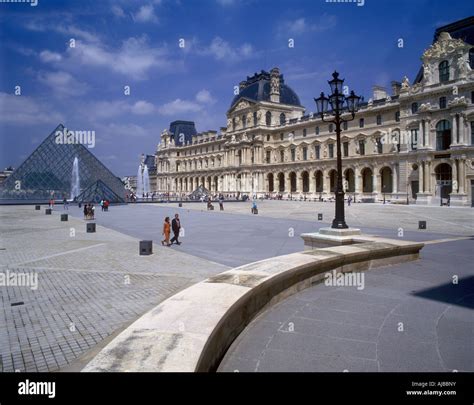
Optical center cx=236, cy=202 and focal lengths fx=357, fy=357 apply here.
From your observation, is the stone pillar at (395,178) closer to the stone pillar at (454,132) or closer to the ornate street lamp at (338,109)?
the stone pillar at (454,132)

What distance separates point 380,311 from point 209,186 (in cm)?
8316

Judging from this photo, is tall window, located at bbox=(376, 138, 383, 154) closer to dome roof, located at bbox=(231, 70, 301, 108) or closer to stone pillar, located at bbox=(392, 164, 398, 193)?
stone pillar, located at bbox=(392, 164, 398, 193)

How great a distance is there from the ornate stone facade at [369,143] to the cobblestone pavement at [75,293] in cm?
3825

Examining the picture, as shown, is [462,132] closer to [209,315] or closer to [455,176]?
[455,176]

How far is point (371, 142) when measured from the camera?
5116 cm

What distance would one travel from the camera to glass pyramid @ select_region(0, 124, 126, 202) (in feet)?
171

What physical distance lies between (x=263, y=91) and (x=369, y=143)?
29081 millimetres

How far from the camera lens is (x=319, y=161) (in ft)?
188

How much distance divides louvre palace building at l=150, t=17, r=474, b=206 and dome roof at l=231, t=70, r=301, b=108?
0.22m

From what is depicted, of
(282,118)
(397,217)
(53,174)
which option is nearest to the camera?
(397,217)

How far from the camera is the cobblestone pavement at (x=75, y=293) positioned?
4312 millimetres

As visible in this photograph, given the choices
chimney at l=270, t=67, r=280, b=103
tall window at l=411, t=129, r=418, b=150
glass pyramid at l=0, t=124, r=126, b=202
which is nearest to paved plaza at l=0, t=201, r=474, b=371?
tall window at l=411, t=129, r=418, b=150

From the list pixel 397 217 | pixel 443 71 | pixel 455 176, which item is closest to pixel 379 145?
pixel 443 71
